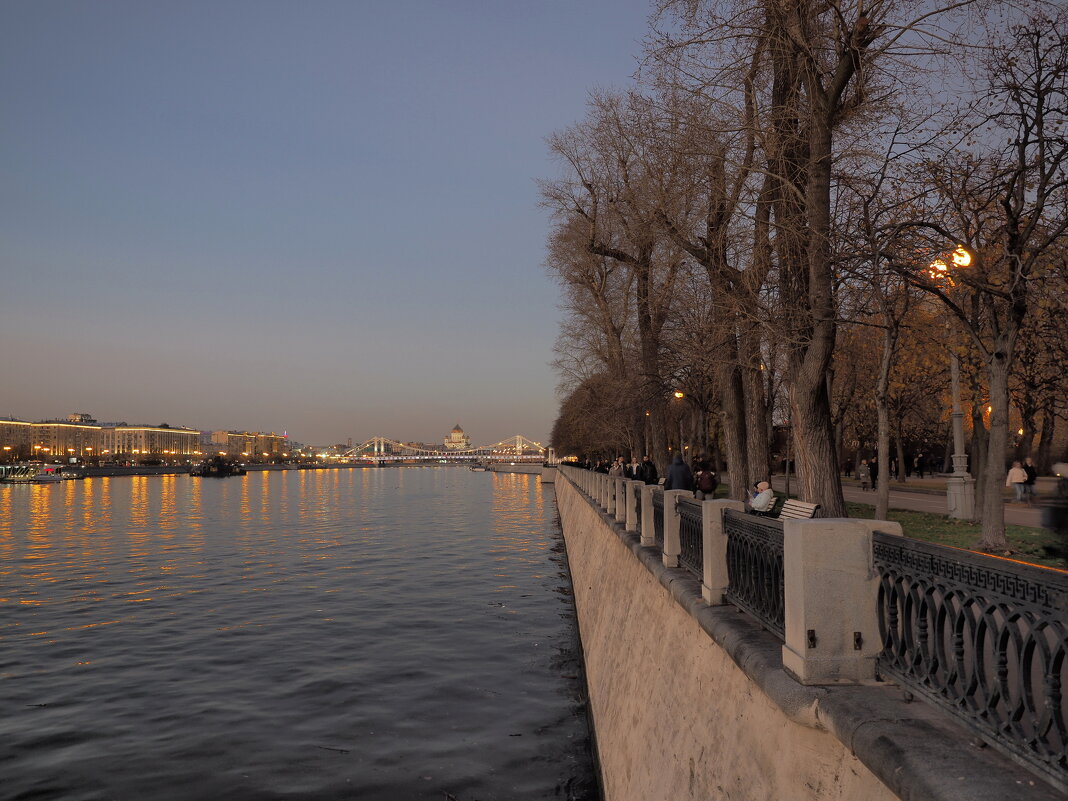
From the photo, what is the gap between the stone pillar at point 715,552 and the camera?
7348 mm

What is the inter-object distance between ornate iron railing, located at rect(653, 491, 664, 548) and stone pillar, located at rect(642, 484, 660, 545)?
6cm

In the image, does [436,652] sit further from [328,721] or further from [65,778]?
[65,778]

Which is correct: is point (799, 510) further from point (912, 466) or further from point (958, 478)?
A: point (912, 466)

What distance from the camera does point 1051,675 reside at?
3084 mm

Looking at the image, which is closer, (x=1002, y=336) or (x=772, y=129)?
(x=772, y=129)

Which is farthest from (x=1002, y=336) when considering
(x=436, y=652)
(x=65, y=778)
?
(x=65, y=778)

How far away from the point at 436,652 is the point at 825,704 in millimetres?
14854

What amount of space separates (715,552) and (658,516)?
441 cm

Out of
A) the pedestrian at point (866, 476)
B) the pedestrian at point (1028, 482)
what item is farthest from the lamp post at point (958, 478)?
the pedestrian at point (866, 476)

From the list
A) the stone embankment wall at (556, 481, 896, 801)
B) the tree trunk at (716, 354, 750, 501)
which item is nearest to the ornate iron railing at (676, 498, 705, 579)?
the stone embankment wall at (556, 481, 896, 801)

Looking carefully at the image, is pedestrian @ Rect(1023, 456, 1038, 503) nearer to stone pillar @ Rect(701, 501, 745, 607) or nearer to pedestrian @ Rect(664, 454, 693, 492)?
pedestrian @ Rect(664, 454, 693, 492)

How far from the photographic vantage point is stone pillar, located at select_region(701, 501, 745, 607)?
7.35 metres

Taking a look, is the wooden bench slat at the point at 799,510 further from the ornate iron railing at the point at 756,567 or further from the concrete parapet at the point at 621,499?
the concrete parapet at the point at 621,499

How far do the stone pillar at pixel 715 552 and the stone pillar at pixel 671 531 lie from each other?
6.96 feet
